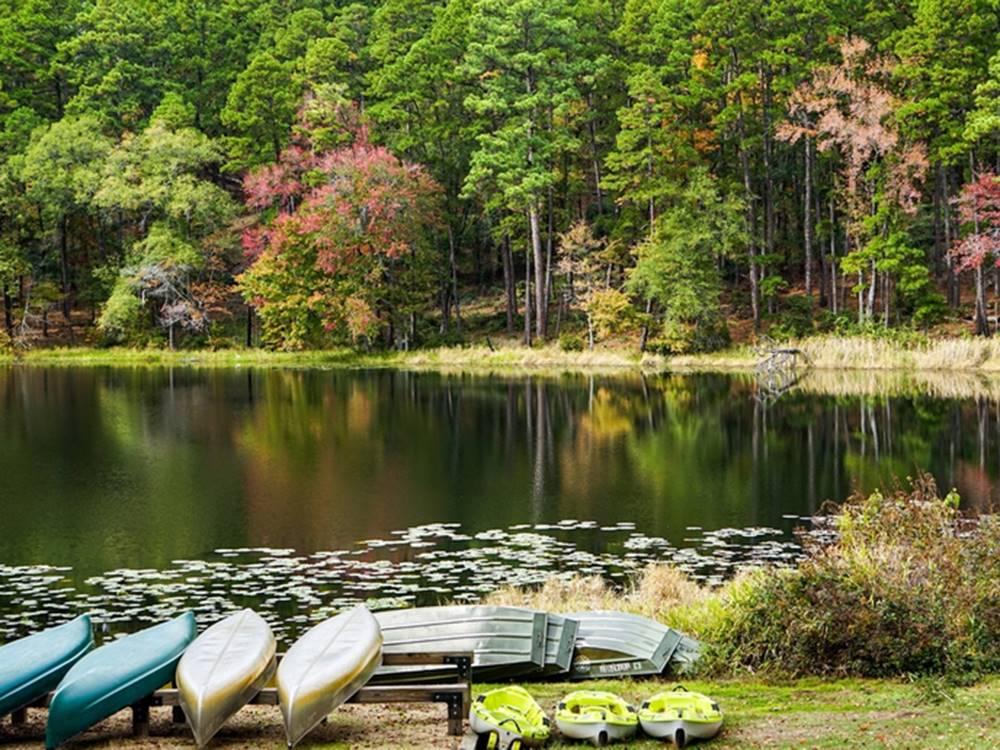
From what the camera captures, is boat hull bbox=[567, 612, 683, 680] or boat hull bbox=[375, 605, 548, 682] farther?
boat hull bbox=[567, 612, 683, 680]

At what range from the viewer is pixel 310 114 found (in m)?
52.7

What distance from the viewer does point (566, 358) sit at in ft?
154

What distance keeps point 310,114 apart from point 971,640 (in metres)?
48.8

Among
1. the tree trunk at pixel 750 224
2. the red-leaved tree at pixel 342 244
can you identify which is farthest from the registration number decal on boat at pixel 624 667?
the red-leaved tree at pixel 342 244

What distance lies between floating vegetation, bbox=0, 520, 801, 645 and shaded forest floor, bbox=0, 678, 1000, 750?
10.5 feet

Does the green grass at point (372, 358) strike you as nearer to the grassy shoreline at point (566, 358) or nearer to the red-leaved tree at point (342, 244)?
the grassy shoreline at point (566, 358)

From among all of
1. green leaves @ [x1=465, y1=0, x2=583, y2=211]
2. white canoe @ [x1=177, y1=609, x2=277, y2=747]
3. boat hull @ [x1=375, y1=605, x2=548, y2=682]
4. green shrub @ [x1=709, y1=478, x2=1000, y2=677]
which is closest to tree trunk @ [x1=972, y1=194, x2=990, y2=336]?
green leaves @ [x1=465, y1=0, x2=583, y2=211]

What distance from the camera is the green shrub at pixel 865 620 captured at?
7.99 meters

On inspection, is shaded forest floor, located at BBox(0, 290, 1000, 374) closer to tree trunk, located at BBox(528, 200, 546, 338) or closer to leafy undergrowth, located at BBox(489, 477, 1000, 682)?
tree trunk, located at BBox(528, 200, 546, 338)

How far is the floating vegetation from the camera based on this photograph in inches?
446

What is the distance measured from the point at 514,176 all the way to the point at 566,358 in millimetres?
8689

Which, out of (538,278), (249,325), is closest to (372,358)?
(538,278)

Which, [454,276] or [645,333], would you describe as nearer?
[645,333]

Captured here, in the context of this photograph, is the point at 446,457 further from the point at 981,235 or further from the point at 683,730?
the point at 981,235
